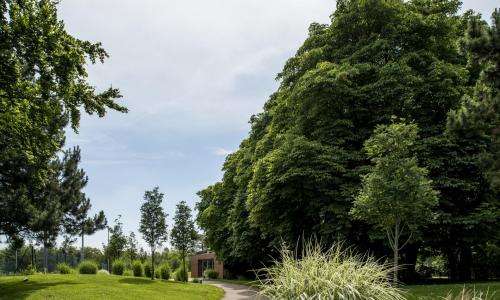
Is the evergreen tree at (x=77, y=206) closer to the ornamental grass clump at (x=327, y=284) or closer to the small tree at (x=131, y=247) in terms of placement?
the small tree at (x=131, y=247)

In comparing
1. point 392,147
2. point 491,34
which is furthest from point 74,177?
point 491,34

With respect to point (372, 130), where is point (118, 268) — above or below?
below

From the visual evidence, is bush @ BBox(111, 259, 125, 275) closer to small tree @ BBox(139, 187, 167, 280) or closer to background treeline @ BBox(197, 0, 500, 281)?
small tree @ BBox(139, 187, 167, 280)

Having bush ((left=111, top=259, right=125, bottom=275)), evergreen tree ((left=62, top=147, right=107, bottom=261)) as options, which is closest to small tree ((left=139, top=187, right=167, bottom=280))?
bush ((left=111, top=259, right=125, bottom=275))

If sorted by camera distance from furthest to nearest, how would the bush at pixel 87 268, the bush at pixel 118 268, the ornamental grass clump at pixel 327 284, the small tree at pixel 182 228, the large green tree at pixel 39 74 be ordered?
1. the small tree at pixel 182 228
2. the bush at pixel 118 268
3. the bush at pixel 87 268
4. the large green tree at pixel 39 74
5. the ornamental grass clump at pixel 327 284

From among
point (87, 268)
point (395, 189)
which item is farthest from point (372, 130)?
point (87, 268)

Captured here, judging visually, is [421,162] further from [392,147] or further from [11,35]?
[11,35]

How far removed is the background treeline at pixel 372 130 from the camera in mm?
20922

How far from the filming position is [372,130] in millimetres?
22953

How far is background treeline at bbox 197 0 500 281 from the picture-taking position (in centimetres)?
2092

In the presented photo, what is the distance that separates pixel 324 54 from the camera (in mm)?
26000

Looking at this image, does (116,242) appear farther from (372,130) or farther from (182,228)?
(372,130)

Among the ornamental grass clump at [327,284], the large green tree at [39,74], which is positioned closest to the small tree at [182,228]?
the large green tree at [39,74]

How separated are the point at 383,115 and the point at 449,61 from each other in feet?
19.1
